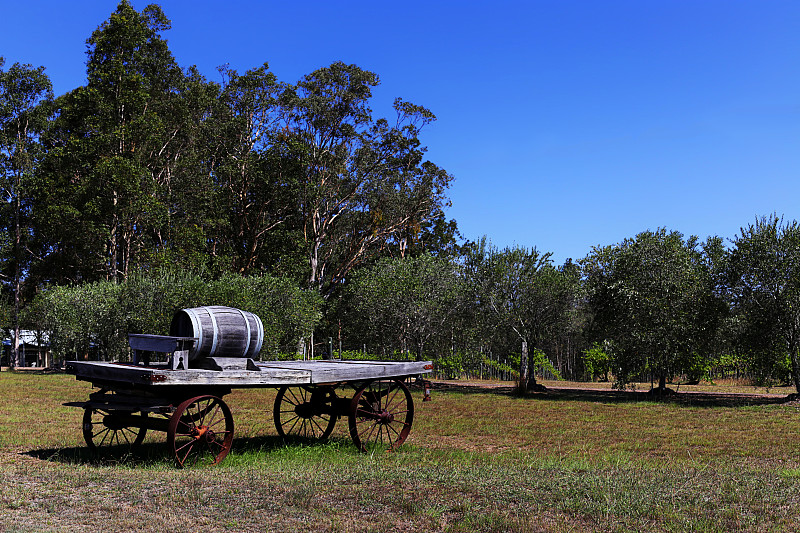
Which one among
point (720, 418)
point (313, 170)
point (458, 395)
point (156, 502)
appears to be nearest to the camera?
point (156, 502)

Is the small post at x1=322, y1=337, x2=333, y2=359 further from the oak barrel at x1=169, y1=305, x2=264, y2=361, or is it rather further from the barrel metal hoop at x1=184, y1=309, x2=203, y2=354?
the barrel metal hoop at x1=184, y1=309, x2=203, y2=354

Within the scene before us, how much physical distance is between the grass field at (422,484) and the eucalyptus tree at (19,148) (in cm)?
3762

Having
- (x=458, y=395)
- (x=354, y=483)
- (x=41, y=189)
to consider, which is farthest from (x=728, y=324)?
(x=41, y=189)

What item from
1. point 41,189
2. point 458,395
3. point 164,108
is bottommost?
point 458,395

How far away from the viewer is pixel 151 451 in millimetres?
11477

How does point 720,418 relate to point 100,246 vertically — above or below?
below

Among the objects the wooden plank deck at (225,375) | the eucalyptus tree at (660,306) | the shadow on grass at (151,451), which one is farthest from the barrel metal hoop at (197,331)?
the eucalyptus tree at (660,306)

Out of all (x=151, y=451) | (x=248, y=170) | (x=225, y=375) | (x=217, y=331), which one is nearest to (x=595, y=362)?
(x=248, y=170)

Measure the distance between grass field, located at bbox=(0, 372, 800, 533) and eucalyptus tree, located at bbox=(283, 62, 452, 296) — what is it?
31591mm

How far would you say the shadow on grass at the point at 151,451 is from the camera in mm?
10406

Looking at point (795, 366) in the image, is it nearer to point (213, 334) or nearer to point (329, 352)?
point (213, 334)

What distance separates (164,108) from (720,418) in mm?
36922

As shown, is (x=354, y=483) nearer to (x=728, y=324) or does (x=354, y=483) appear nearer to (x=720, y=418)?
(x=720, y=418)

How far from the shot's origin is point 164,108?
4281 centimetres
